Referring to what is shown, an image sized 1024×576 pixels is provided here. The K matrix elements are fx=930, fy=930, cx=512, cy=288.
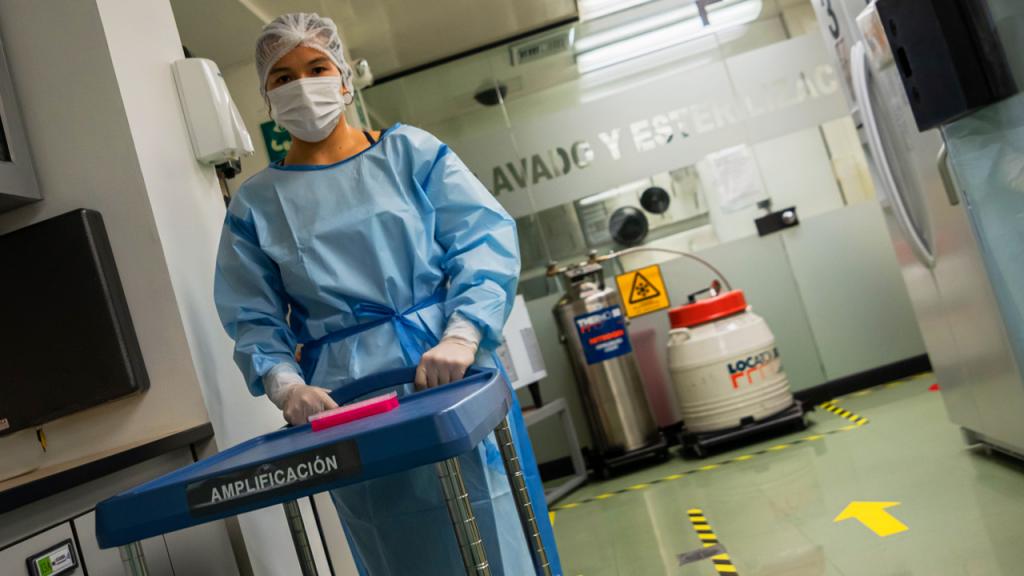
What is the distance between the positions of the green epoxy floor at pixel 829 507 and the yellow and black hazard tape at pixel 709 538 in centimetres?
2

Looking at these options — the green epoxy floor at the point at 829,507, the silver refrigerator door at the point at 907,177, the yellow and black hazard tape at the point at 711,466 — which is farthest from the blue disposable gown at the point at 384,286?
the yellow and black hazard tape at the point at 711,466

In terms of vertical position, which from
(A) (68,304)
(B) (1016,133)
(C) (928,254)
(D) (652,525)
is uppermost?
(A) (68,304)

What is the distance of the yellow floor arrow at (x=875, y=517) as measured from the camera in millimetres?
2799

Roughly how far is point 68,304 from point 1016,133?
2037 millimetres

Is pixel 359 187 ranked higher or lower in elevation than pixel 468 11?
lower

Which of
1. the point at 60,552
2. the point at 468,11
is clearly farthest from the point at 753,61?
the point at 60,552

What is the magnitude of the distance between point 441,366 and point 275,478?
18.4 inches

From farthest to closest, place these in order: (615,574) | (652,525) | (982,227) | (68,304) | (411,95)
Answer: (411,95) → (652,525) → (615,574) → (982,227) → (68,304)

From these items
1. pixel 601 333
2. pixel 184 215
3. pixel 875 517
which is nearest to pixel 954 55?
pixel 875 517

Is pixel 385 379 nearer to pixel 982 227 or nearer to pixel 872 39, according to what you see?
pixel 982 227

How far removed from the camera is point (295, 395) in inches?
61.6

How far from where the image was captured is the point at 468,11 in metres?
5.21

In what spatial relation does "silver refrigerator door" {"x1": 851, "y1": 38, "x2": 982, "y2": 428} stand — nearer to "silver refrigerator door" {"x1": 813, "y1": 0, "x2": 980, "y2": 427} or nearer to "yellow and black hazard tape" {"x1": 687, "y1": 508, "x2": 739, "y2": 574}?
"silver refrigerator door" {"x1": 813, "y1": 0, "x2": 980, "y2": 427}

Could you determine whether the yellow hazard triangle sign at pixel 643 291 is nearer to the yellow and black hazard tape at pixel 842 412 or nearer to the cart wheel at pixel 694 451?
the cart wheel at pixel 694 451
